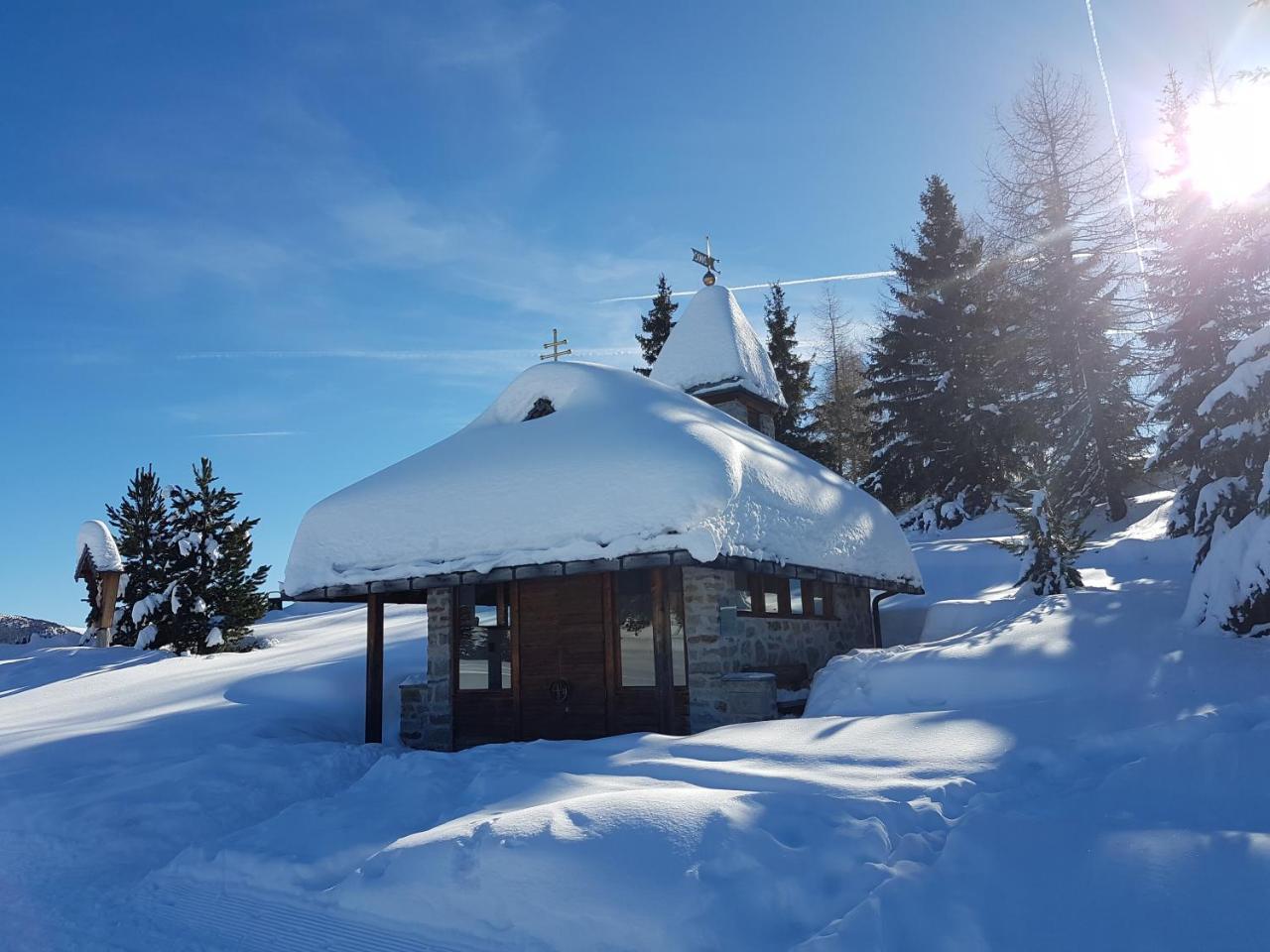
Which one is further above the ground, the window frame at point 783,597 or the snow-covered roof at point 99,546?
the snow-covered roof at point 99,546

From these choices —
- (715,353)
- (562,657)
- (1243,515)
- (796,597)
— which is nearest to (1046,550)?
(1243,515)

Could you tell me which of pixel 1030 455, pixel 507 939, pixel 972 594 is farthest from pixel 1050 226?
pixel 507 939

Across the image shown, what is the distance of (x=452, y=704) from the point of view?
10750 millimetres

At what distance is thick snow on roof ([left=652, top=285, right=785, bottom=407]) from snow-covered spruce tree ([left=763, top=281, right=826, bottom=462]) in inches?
429

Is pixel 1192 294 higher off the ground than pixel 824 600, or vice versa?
pixel 1192 294

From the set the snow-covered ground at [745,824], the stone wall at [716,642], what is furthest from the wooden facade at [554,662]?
the snow-covered ground at [745,824]

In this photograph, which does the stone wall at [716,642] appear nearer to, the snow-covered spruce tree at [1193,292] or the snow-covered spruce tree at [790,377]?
the snow-covered spruce tree at [1193,292]

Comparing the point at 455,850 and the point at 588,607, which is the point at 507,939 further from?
the point at 588,607

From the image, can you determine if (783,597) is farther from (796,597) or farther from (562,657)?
(562,657)

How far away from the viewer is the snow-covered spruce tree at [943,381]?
24.0 m

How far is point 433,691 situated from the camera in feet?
35.7

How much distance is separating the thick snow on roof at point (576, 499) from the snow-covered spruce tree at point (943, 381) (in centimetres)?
1367

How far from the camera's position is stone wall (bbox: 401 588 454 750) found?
35.3 ft

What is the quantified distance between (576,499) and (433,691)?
12.8ft
